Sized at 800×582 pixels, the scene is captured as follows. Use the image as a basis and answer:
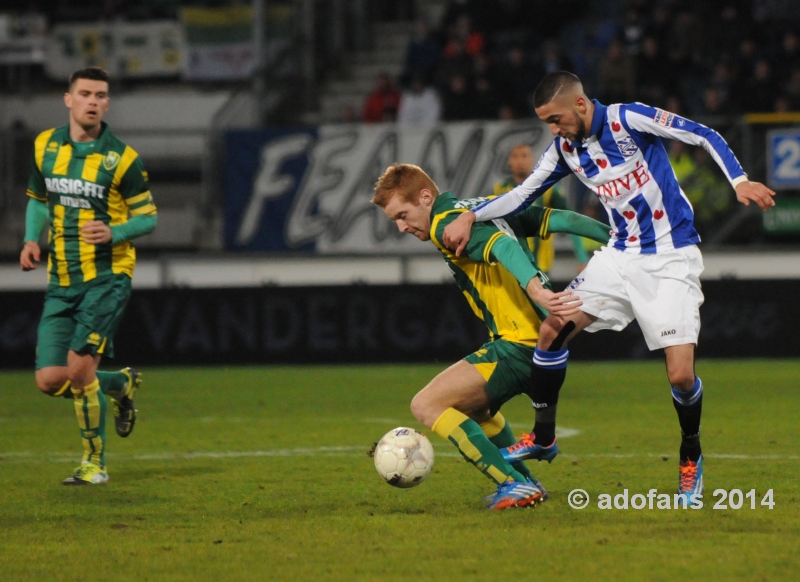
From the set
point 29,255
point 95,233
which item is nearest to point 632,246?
point 95,233

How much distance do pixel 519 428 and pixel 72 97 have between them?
3.88 m

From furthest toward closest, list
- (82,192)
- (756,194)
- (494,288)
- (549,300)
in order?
(82,192), (494,288), (756,194), (549,300)

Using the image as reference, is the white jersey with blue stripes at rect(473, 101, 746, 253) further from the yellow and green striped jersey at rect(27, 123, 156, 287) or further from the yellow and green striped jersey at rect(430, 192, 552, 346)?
the yellow and green striped jersey at rect(27, 123, 156, 287)

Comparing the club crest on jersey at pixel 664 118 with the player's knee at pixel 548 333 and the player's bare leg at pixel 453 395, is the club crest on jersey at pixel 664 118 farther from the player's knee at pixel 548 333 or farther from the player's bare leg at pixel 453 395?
the player's bare leg at pixel 453 395

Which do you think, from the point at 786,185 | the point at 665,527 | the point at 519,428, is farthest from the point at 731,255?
the point at 665,527

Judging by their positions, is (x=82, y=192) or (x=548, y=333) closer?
(x=548, y=333)

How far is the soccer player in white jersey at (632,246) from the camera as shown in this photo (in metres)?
5.86

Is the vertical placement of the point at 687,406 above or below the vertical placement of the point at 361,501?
above

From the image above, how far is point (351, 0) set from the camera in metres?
20.0

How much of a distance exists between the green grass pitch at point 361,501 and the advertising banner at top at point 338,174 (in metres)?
4.85

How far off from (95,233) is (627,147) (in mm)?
2906

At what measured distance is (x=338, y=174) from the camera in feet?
52.9

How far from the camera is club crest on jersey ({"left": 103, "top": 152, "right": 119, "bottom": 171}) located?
23.4 feet

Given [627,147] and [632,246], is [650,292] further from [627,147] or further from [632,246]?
[627,147]
